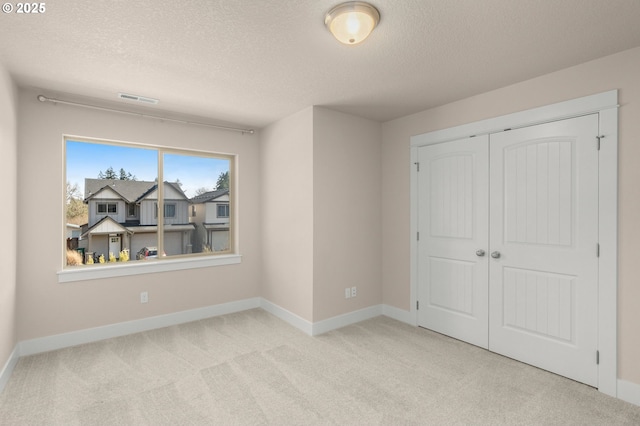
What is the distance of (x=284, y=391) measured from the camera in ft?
7.68

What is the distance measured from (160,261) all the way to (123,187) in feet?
3.11

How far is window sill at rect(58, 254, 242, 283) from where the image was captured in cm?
314

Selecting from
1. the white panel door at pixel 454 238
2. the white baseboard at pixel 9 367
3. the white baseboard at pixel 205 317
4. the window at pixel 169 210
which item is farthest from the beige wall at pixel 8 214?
the white panel door at pixel 454 238

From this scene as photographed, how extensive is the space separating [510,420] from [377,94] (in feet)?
9.23

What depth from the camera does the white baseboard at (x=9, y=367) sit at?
7.75 ft

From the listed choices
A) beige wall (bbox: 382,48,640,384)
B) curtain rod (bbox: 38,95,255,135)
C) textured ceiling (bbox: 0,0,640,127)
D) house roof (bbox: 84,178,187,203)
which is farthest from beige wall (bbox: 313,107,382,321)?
house roof (bbox: 84,178,187,203)

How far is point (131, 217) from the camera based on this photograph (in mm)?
3619

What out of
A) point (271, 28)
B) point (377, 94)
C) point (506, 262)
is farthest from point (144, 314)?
point (506, 262)

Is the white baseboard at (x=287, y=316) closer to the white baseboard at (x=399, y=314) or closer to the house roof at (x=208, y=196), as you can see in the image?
the white baseboard at (x=399, y=314)

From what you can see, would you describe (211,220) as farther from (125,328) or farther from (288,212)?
(125,328)

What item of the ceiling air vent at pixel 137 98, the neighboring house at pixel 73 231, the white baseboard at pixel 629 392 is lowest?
the white baseboard at pixel 629 392

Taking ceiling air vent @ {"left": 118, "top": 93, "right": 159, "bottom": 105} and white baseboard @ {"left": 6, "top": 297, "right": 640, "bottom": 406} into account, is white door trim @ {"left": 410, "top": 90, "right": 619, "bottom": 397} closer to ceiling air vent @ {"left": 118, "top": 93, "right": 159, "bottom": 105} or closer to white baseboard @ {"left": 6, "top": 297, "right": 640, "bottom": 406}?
white baseboard @ {"left": 6, "top": 297, "right": 640, "bottom": 406}

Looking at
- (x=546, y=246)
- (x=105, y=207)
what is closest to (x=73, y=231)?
A: (x=105, y=207)

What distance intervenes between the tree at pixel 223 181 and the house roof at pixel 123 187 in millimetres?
601
